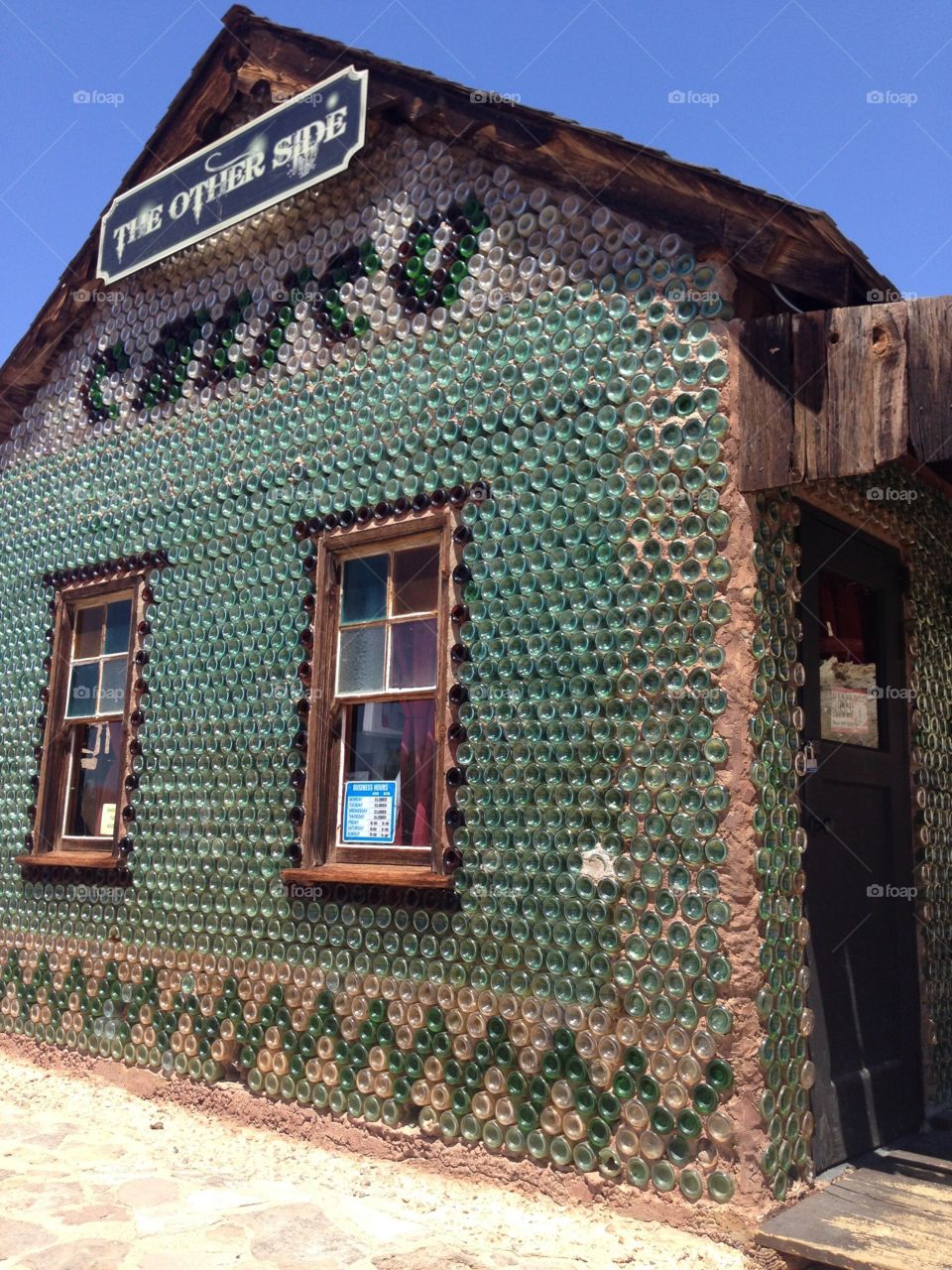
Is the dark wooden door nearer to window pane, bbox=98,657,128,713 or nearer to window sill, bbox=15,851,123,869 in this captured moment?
window sill, bbox=15,851,123,869

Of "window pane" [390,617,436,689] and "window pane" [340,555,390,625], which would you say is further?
"window pane" [340,555,390,625]

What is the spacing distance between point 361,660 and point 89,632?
9.11 ft

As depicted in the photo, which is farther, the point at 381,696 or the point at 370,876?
the point at 381,696

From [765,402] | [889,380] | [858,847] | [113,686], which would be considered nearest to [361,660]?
[113,686]

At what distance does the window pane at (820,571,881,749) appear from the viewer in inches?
220

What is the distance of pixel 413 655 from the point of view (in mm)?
5969

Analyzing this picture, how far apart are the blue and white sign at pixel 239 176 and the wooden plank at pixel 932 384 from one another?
11.0ft

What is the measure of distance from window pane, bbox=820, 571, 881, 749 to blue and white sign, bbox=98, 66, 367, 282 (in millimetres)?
3480

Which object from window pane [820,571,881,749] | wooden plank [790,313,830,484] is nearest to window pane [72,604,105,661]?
window pane [820,571,881,749]

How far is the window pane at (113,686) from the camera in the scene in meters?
7.69

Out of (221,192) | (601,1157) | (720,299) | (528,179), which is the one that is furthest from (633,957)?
(221,192)

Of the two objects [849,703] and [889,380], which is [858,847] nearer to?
[849,703]

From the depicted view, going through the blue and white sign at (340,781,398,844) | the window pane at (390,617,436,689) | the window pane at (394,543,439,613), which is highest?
the window pane at (394,543,439,613)

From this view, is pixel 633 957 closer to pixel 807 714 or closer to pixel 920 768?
pixel 807 714
